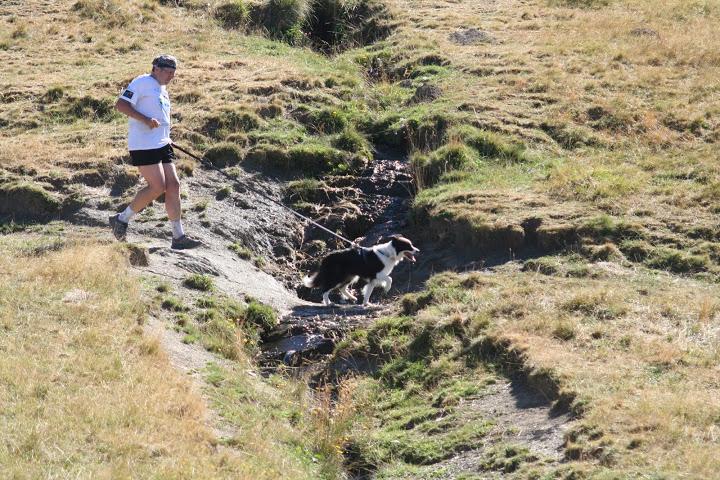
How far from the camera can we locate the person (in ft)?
41.6

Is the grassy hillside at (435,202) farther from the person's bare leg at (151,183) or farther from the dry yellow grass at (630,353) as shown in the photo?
the person's bare leg at (151,183)

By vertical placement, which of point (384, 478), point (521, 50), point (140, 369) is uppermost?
point (521, 50)

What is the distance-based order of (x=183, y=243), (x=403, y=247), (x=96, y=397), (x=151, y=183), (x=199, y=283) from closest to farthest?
(x=96, y=397) → (x=199, y=283) → (x=151, y=183) → (x=183, y=243) → (x=403, y=247)

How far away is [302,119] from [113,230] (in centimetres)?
536

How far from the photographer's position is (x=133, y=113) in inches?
498

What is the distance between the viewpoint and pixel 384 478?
977 centimetres

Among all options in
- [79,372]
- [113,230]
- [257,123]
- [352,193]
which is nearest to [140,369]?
[79,372]

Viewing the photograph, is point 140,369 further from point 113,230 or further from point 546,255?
point 546,255

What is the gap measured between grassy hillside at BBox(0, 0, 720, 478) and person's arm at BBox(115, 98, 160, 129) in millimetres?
1639

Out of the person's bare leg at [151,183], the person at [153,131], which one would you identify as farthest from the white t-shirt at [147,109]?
the person's bare leg at [151,183]

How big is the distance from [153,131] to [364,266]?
10.6ft

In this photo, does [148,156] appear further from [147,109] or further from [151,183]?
[147,109]

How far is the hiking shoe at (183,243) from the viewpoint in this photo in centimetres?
1385

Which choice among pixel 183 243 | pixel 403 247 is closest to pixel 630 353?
pixel 403 247
